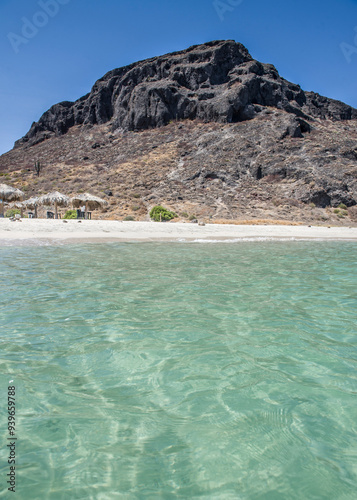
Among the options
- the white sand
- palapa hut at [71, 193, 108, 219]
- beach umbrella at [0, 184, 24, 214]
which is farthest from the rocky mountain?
the white sand

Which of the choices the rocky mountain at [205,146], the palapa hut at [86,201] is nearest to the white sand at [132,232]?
the palapa hut at [86,201]

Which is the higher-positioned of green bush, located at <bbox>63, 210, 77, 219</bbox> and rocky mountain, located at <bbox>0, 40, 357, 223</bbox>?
rocky mountain, located at <bbox>0, 40, 357, 223</bbox>

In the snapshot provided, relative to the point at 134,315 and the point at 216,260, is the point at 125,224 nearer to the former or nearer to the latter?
the point at 216,260

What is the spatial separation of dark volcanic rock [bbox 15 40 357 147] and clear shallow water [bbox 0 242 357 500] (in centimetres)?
4504

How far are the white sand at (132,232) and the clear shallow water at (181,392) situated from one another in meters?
11.0

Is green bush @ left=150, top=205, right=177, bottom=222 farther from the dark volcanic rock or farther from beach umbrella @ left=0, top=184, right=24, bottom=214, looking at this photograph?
the dark volcanic rock

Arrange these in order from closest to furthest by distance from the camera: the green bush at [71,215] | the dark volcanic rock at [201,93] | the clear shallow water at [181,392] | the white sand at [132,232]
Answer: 1. the clear shallow water at [181,392]
2. the white sand at [132,232]
3. the green bush at [71,215]
4. the dark volcanic rock at [201,93]

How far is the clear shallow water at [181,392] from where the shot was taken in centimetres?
196

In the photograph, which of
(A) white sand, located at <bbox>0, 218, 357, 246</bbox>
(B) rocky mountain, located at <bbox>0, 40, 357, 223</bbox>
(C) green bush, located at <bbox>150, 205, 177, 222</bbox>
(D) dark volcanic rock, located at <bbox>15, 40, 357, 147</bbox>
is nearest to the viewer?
(A) white sand, located at <bbox>0, 218, 357, 246</bbox>

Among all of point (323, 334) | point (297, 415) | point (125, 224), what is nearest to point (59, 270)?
point (323, 334)

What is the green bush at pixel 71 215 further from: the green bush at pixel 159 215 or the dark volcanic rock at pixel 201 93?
the dark volcanic rock at pixel 201 93

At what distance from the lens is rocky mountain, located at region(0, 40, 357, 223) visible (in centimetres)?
3722

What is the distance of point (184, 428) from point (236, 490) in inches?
24.1

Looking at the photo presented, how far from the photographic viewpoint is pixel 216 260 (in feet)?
34.6
